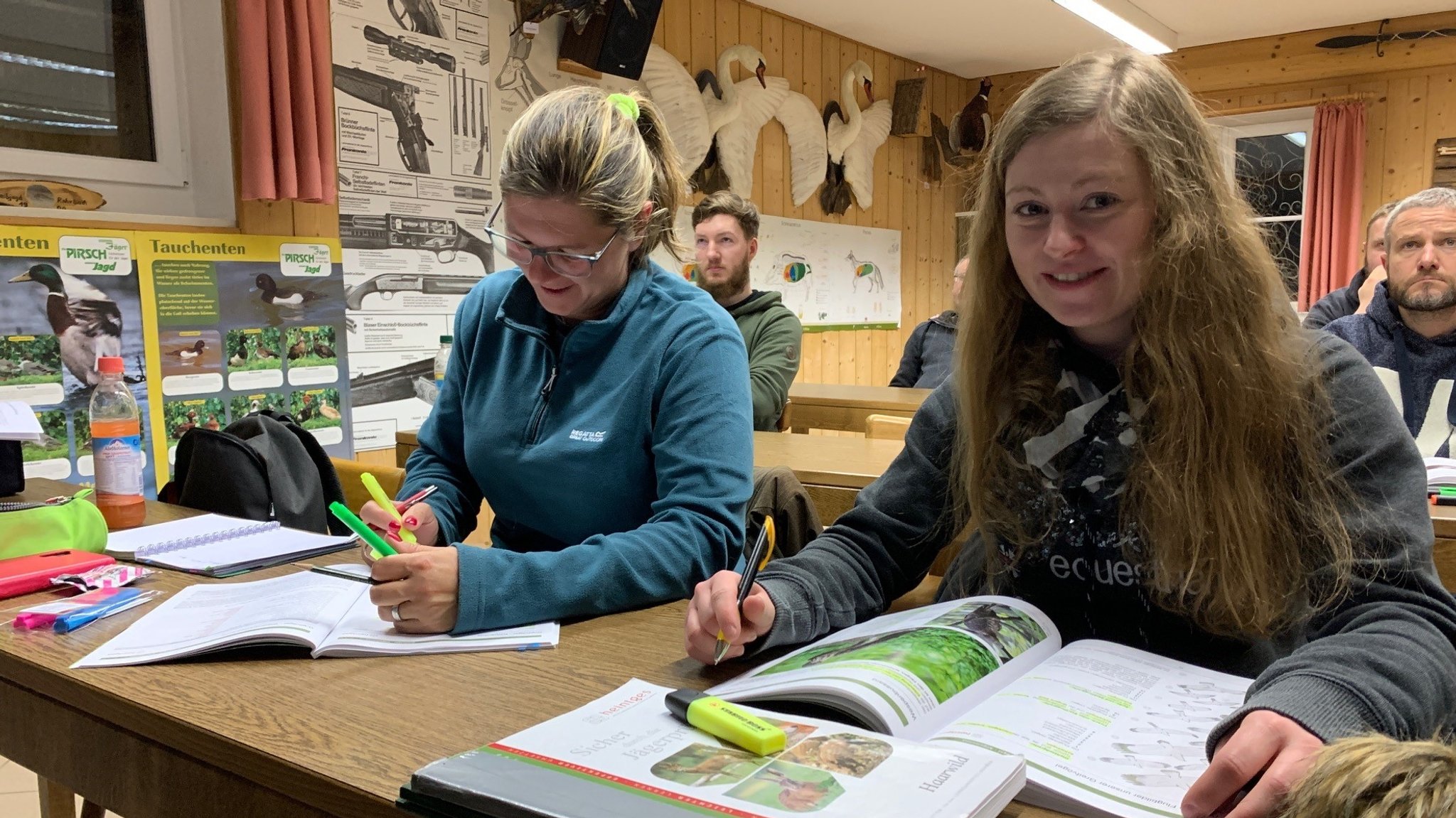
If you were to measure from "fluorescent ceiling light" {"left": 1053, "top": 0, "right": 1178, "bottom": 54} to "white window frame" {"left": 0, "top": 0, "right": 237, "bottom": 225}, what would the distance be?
367 cm

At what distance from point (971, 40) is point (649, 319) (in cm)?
570

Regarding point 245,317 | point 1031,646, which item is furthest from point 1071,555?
point 245,317

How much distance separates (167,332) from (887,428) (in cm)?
212

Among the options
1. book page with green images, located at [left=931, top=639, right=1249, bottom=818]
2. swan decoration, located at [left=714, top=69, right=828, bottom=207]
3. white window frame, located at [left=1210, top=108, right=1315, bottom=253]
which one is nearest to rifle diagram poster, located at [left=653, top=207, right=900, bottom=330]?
swan decoration, located at [left=714, top=69, right=828, bottom=207]

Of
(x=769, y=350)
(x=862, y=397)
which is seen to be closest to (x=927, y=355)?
(x=862, y=397)

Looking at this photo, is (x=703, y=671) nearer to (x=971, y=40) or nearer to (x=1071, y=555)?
(x=1071, y=555)

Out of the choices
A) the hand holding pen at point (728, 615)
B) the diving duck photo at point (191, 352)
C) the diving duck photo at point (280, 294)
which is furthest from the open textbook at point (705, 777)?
the diving duck photo at point (280, 294)

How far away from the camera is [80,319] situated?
105 inches

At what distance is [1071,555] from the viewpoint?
3.33 ft

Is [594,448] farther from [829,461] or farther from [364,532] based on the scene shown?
[829,461]

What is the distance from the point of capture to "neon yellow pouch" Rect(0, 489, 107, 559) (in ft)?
4.23

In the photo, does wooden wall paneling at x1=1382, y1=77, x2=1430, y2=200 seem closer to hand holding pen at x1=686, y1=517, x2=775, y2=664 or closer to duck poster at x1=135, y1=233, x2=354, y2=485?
duck poster at x1=135, y1=233, x2=354, y2=485

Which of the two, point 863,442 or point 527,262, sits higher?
point 527,262

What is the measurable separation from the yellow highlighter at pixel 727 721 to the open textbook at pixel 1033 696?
0.06 metres
